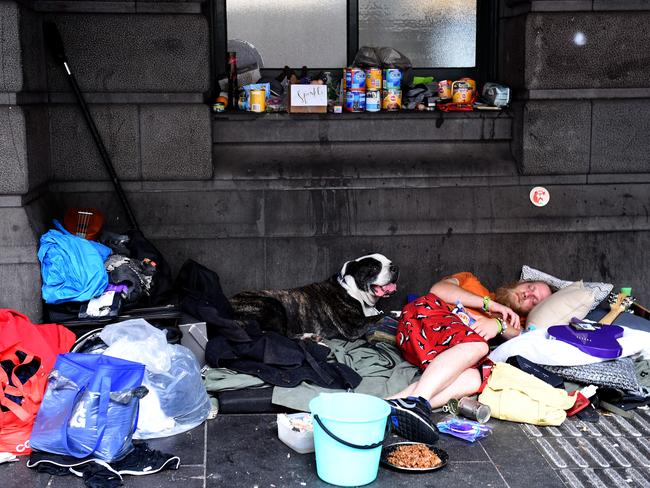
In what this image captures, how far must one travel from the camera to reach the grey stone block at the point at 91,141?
21.9ft

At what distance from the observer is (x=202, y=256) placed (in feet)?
22.5

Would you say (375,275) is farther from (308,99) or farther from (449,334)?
(308,99)

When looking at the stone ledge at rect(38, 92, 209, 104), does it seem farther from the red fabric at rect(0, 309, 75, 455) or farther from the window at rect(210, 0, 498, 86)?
the red fabric at rect(0, 309, 75, 455)

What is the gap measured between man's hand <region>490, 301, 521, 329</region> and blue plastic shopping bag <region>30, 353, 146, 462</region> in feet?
8.21

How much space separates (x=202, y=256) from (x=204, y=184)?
523 mm

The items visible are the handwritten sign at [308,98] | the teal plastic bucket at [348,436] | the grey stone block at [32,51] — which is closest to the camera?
the teal plastic bucket at [348,436]

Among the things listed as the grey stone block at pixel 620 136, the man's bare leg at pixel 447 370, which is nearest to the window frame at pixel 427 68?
the grey stone block at pixel 620 136

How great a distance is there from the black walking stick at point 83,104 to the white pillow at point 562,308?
9.20 ft

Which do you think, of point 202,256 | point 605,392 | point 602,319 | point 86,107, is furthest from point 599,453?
point 86,107

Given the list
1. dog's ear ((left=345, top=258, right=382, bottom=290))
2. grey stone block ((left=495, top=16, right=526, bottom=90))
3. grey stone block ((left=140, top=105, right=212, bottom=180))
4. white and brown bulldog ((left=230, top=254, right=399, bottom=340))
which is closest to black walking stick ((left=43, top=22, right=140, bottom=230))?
grey stone block ((left=140, top=105, right=212, bottom=180))

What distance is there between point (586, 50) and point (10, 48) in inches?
158

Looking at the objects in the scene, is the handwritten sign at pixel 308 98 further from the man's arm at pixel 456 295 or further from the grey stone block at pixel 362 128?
the man's arm at pixel 456 295

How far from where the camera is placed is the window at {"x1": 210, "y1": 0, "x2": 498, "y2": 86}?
24.0 feet

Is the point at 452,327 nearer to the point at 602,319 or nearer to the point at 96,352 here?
the point at 602,319
